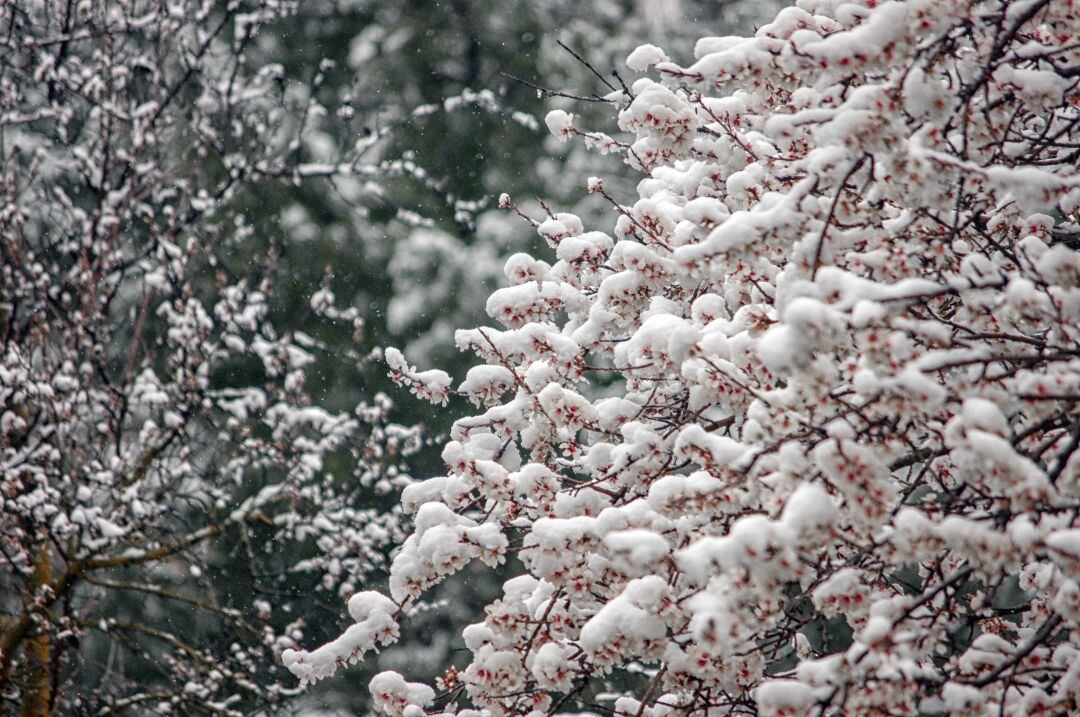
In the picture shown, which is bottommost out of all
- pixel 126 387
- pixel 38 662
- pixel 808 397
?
pixel 808 397

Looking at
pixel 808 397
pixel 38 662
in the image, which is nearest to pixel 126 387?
pixel 38 662

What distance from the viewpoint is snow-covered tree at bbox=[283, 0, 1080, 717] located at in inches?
84.7

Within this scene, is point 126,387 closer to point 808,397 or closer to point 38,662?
point 38,662

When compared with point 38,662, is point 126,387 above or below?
above

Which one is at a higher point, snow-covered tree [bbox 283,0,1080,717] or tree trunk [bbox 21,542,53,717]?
tree trunk [bbox 21,542,53,717]

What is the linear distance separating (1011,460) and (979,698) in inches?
29.2

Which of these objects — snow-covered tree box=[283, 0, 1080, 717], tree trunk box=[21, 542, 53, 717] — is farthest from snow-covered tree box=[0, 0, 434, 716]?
snow-covered tree box=[283, 0, 1080, 717]

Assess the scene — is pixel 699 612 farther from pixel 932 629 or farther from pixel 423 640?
pixel 423 640

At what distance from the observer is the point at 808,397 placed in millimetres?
2273

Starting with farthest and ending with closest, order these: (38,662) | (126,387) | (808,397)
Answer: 1. (126,387)
2. (38,662)
3. (808,397)

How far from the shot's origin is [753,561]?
2.10 m

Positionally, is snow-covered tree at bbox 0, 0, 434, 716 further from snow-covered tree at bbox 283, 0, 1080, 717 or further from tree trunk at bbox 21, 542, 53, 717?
snow-covered tree at bbox 283, 0, 1080, 717

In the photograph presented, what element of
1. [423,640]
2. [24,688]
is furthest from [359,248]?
[24,688]

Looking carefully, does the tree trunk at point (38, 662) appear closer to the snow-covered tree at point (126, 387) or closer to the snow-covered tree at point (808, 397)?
the snow-covered tree at point (126, 387)
